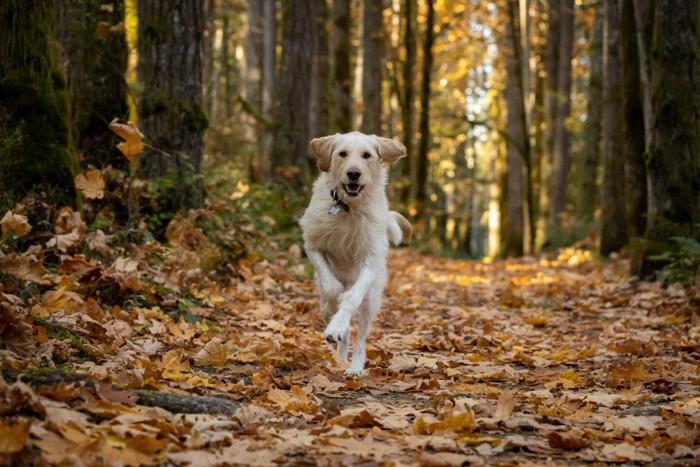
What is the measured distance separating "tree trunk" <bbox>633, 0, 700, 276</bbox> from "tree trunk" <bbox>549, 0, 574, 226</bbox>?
43.2 feet

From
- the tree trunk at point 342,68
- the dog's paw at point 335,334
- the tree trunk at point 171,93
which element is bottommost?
the dog's paw at point 335,334

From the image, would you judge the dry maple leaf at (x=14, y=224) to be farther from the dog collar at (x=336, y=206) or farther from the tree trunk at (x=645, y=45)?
the tree trunk at (x=645, y=45)

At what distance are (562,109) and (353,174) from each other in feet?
62.5

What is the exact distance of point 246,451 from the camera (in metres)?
3.02

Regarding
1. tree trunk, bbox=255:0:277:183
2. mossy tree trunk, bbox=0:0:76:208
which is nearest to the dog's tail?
mossy tree trunk, bbox=0:0:76:208

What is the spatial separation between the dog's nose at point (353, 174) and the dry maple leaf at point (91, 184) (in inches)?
83.5

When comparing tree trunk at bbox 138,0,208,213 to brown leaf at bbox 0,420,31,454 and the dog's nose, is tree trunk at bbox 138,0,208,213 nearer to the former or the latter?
the dog's nose

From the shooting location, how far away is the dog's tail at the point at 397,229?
630 cm

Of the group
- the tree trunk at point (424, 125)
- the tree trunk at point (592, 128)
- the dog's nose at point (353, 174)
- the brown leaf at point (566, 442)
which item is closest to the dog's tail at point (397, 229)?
the dog's nose at point (353, 174)

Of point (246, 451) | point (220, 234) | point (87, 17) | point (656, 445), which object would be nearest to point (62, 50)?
point (87, 17)

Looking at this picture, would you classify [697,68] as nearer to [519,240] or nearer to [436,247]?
[519,240]

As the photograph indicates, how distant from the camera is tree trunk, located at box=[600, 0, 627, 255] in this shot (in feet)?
48.3

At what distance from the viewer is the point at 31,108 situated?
5738mm

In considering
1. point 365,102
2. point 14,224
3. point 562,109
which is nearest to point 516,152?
point 562,109
